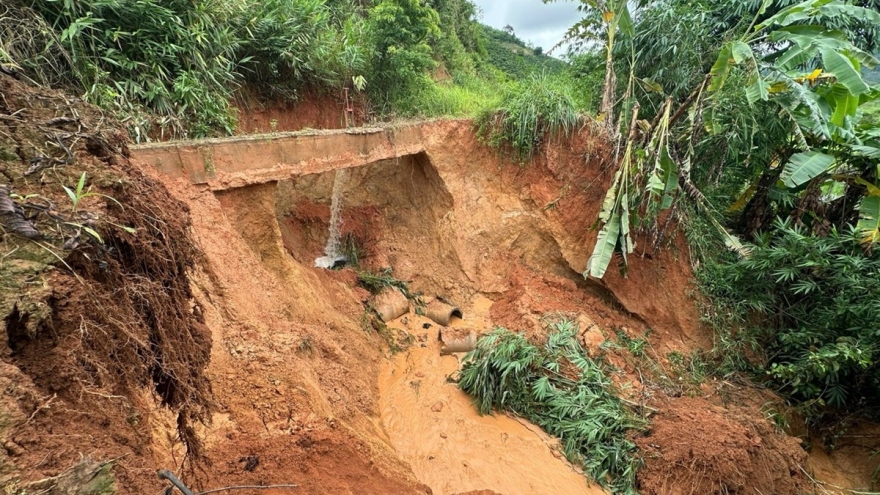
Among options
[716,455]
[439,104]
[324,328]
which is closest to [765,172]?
[716,455]

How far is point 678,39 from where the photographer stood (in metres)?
6.72

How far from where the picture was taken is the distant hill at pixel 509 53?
1988cm

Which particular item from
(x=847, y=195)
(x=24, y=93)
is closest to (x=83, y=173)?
(x=24, y=93)

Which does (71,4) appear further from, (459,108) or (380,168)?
(459,108)

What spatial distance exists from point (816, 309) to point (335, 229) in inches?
311

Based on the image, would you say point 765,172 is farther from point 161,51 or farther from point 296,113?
point 161,51

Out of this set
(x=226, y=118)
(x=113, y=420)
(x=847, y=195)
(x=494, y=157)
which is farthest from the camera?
(x=494, y=157)

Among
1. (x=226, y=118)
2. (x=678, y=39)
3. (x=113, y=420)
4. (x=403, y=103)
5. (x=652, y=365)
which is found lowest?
(x=652, y=365)

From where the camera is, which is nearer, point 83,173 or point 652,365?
point 83,173

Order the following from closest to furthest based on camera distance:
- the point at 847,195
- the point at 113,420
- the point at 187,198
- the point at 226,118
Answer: the point at 113,420 < the point at 187,198 < the point at 226,118 < the point at 847,195

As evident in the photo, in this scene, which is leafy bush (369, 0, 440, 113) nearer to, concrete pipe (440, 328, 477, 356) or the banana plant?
the banana plant

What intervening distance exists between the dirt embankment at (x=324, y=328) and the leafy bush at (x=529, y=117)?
0.34m

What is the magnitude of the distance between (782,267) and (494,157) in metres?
4.92

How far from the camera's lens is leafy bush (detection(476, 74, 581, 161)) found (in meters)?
7.50
